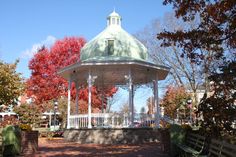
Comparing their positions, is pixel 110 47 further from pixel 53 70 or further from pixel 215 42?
pixel 53 70

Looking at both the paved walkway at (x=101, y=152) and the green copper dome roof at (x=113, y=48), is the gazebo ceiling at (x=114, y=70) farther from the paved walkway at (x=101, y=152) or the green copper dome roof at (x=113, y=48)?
the paved walkway at (x=101, y=152)

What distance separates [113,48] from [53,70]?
2208cm

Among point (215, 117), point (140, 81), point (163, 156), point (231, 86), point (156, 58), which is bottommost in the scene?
point (163, 156)

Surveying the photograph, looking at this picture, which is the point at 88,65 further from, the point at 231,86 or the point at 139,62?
the point at 231,86

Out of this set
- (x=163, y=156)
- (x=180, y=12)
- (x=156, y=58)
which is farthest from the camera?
(x=156, y=58)

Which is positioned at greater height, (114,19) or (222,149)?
(114,19)

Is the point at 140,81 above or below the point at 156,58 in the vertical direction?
below

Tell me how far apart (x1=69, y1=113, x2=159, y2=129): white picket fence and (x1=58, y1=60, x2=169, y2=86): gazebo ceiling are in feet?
8.85

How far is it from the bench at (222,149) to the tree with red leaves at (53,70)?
34.3 m

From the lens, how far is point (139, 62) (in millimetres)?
22078

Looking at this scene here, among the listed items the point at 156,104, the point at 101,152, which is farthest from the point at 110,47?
the point at 101,152

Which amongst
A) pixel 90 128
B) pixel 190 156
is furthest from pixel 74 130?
pixel 190 156

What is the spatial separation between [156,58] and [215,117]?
26027 millimetres

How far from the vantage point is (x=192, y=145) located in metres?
12.5
